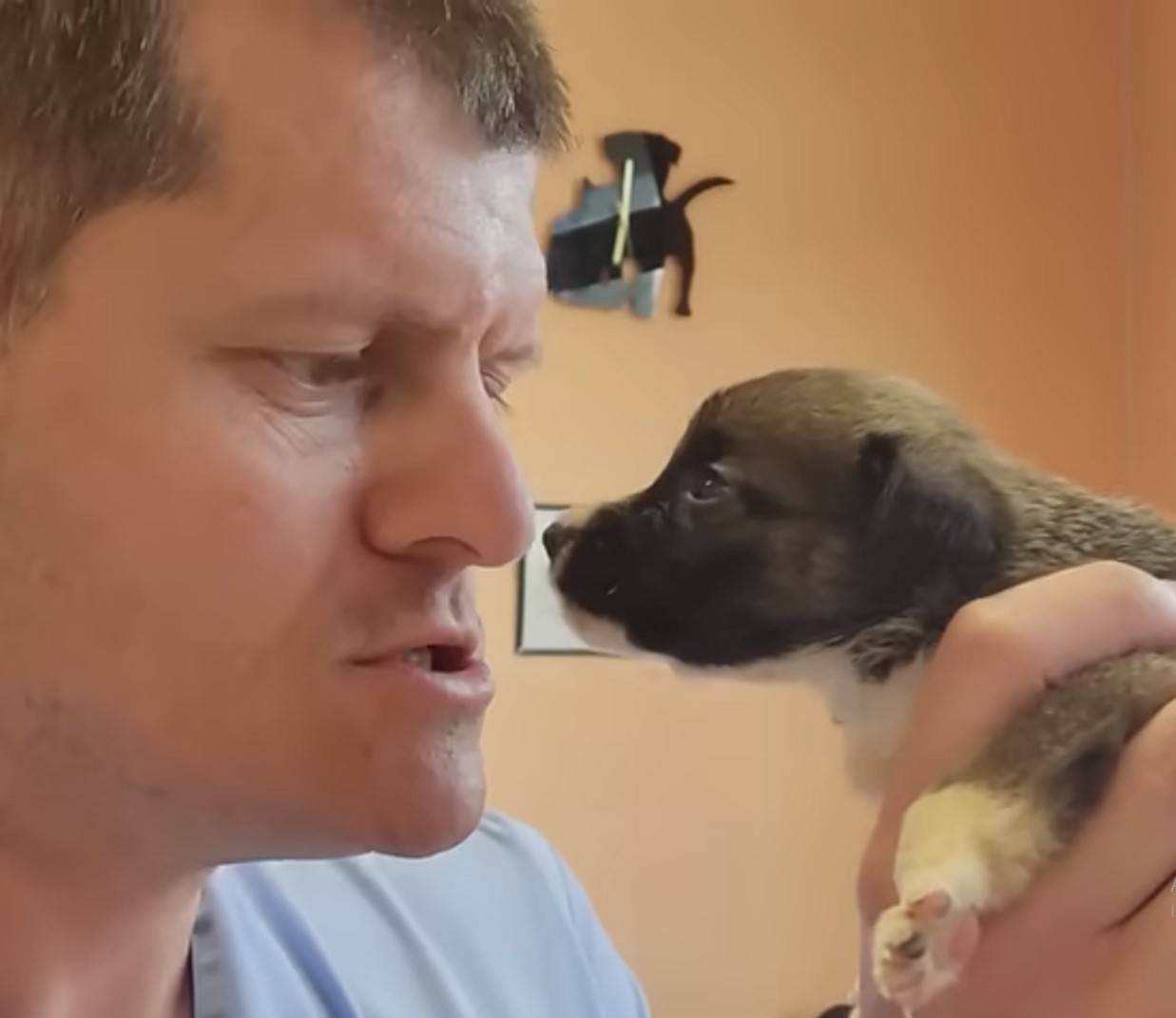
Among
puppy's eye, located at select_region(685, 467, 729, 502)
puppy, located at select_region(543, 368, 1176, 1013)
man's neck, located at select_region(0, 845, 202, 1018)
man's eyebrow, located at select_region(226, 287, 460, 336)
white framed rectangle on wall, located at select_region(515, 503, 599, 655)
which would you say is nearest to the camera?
man's eyebrow, located at select_region(226, 287, 460, 336)

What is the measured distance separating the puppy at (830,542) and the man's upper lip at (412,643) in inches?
16.1

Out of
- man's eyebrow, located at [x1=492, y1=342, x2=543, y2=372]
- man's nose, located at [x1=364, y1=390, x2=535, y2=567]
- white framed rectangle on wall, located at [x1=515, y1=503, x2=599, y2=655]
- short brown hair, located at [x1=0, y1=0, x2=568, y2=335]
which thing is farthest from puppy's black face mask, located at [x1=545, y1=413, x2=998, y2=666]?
white framed rectangle on wall, located at [x1=515, y1=503, x2=599, y2=655]

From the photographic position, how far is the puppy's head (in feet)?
3.99

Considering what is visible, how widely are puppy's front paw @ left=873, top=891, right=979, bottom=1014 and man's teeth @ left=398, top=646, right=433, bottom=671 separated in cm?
27

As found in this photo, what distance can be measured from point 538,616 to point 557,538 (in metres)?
1.48

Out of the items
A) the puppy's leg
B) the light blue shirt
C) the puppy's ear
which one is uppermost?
the puppy's ear

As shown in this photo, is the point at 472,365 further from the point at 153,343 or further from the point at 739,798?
the point at 739,798

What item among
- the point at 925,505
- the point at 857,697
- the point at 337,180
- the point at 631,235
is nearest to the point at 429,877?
→ the point at 857,697

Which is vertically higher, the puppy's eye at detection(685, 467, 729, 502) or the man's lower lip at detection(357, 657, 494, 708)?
the puppy's eye at detection(685, 467, 729, 502)

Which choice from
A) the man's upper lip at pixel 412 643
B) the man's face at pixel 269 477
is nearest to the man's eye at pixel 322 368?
the man's face at pixel 269 477

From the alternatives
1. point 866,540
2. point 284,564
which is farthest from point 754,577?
point 284,564

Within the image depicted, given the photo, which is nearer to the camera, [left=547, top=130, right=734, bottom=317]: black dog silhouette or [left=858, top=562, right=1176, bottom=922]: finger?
[left=858, top=562, right=1176, bottom=922]: finger

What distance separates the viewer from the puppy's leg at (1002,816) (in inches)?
33.4

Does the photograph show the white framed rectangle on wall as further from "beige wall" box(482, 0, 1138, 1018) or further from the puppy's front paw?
the puppy's front paw
